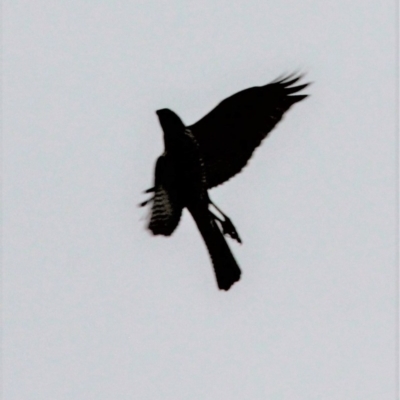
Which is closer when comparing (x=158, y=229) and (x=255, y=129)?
(x=158, y=229)

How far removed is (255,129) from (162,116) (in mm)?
843

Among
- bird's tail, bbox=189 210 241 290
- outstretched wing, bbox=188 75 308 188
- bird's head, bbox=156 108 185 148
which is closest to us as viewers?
bird's head, bbox=156 108 185 148

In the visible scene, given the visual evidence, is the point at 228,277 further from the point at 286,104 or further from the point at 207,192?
the point at 286,104

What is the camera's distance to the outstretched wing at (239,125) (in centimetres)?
909

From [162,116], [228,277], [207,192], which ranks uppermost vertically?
[162,116]

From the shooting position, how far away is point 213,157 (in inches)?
365

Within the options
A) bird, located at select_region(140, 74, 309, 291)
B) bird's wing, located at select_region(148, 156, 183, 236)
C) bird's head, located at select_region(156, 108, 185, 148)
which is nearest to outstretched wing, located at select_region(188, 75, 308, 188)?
bird, located at select_region(140, 74, 309, 291)

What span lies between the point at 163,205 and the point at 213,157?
2.91 ft

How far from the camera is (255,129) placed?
9180 millimetres

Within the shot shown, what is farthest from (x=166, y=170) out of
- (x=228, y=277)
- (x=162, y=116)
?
(x=228, y=277)

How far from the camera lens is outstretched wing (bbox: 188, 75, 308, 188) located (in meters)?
9.09

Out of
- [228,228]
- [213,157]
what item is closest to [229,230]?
[228,228]

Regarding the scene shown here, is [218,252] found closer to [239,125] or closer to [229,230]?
[229,230]

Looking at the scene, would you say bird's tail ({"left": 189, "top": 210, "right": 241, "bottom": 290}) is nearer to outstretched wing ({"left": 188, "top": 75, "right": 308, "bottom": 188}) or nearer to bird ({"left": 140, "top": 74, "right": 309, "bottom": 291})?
bird ({"left": 140, "top": 74, "right": 309, "bottom": 291})
